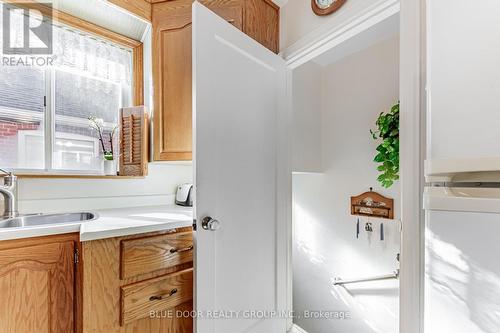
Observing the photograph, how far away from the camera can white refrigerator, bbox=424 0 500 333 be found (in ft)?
1.33

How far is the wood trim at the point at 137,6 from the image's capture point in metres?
1.51

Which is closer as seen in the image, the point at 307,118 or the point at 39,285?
the point at 39,285

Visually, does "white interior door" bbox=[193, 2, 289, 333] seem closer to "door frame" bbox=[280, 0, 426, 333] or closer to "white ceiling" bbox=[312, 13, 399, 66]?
"door frame" bbox=[280, 0, 426, 333]

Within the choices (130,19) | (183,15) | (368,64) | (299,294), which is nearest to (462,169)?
(183,15)

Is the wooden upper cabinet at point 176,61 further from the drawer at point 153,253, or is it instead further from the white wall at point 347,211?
the white wall at point 347,211

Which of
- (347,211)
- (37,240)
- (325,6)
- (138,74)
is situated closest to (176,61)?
(138,74)

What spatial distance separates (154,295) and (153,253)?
189 millimetres

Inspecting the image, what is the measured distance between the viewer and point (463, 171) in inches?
16.6

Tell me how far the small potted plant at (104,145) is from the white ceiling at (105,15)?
65 cm

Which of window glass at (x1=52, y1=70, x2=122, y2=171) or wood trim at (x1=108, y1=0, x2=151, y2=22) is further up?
wood trim at (x1=108, y1=0, x2=151, y2=22)

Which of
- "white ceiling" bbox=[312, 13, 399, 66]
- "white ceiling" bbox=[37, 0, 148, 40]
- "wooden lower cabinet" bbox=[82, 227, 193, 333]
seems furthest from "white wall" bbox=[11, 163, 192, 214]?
"white ceiling" bbox=[312, 13, 399, 66]

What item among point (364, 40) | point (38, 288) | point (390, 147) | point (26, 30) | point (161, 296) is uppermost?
point (364, 40)

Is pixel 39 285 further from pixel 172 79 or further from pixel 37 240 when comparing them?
pixel 172 79

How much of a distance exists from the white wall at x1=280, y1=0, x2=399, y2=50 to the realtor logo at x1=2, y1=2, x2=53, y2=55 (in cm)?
146
